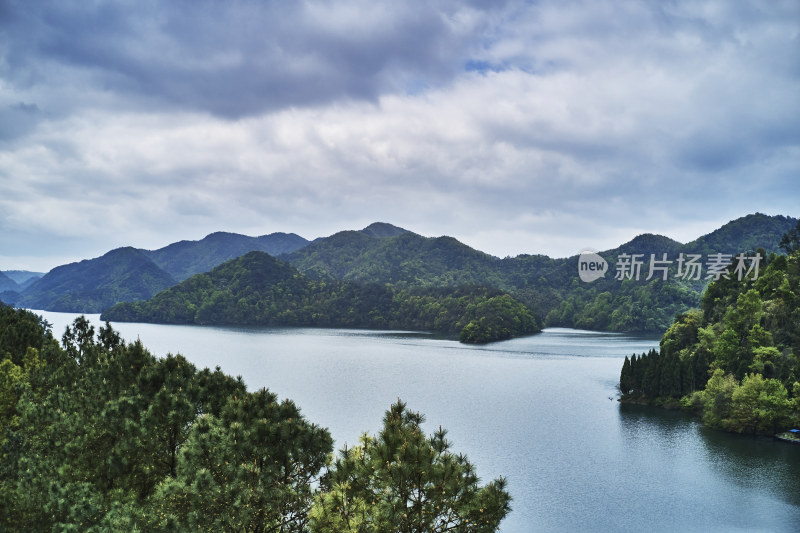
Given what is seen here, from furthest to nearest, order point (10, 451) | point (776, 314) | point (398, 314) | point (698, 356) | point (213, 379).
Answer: point (398, 314)
point (698, 356)
point (776, 314)
point (10, 451)
point (213, 379)

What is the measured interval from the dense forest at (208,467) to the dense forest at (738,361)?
148 ft

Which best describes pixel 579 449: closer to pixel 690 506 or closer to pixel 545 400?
pixel 690 506

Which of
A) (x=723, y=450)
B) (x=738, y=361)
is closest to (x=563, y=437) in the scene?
(x=723, y=450)

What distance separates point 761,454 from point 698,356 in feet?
70.5

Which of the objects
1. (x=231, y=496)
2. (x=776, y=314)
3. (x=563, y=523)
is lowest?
(x=563, y=523)

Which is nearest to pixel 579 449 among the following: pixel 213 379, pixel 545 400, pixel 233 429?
pixel 545 400

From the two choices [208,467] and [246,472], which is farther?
[208,467]

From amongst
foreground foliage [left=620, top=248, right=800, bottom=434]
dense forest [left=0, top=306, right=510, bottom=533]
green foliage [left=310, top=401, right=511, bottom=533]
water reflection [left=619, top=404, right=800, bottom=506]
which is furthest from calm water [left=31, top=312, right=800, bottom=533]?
green foliage [left=310, top=401, right=511, bottom=533]

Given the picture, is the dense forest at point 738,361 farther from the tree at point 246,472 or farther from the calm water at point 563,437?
the tree at point 246,472

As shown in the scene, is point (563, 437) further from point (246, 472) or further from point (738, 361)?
point (246, 472)

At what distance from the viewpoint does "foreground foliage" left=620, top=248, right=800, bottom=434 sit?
1924 inches

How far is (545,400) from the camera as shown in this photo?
63969 millimetres

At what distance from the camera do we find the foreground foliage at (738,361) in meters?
48.9

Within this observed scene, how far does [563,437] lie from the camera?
1898 inches
